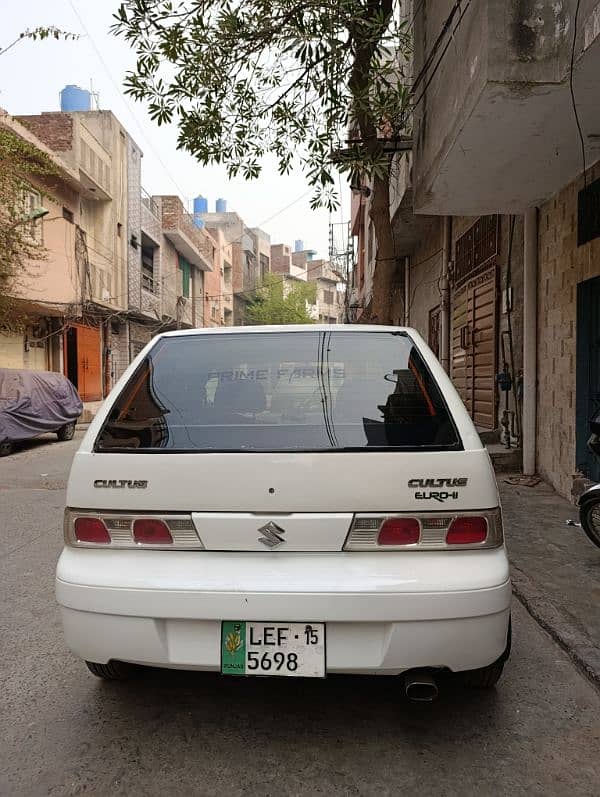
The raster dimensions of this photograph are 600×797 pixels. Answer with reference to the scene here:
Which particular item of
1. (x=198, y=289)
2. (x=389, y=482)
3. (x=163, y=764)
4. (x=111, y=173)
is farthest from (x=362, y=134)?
(x=198, y=289)

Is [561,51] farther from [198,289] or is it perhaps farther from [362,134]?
[198,289]

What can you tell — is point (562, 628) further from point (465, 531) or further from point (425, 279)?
point (425, 279)

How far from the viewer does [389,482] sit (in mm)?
2203

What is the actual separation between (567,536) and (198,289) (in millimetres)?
36385

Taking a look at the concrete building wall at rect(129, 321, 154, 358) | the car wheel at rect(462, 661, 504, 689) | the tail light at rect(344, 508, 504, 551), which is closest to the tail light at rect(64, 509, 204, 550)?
the tail light at rect(344, 508, 504, 551)

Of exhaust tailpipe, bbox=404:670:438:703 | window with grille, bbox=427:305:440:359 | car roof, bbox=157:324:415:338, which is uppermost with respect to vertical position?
window with grille, bbox=427:305:440:359

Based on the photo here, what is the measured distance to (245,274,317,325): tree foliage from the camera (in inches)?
1919

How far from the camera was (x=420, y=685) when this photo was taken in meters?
2.19

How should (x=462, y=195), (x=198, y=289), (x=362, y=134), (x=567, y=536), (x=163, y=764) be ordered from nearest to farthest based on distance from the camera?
(x=163, y=764) → (x=567, y=536) → (x=462, y=195) → (x=362, y=134) → (x=198, y=289)

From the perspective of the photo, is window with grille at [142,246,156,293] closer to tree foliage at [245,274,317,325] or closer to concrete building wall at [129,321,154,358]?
concrete building wall at [129,321,154,358]

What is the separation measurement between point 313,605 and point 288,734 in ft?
2.12

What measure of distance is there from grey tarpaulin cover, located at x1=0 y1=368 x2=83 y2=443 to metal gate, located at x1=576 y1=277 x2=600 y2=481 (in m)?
9.55

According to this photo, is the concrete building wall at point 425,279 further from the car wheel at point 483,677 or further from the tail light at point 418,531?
the tail light at point 418,531

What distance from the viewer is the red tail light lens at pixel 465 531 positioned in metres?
2.22
